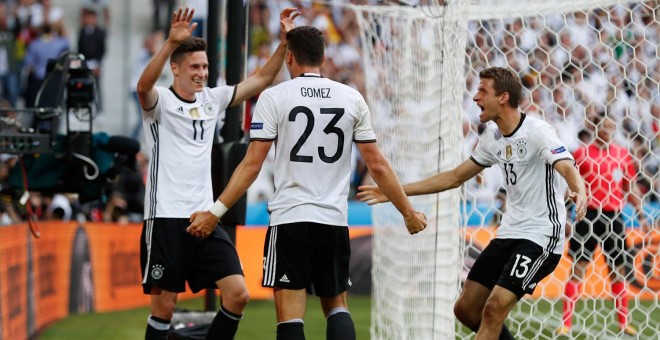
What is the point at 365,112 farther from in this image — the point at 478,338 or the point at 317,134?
the point at 478,338

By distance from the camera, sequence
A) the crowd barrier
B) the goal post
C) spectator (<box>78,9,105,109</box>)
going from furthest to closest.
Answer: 1. spectator (<box>78,9,105,109</box>)
2. the crowd barrier
3. the goal post

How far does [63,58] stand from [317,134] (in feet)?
10.0

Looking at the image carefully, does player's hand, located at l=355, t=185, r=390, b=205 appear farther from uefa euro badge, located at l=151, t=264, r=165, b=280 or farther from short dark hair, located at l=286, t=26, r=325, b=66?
uefa euro badge, located at l=151, t=264, r=165, b=280

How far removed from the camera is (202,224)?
597 cm

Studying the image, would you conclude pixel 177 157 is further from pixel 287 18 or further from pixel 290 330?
pixel 290 330

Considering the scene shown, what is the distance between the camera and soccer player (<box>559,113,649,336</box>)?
Answer: 361 inches

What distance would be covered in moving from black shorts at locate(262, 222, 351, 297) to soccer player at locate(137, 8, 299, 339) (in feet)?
1.84

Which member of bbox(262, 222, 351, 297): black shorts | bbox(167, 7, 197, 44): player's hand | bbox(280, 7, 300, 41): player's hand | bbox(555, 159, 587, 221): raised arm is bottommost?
bbox(262, 222, 351, 297): black shorts

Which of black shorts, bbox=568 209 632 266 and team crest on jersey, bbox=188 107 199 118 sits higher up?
team crest on jersey, bbox=188 107 199 118

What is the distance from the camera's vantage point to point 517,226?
22.0 feet

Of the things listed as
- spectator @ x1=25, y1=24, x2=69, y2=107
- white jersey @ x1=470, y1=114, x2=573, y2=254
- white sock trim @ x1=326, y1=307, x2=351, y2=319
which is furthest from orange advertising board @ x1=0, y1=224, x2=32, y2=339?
spectator @ x1=25, y1=24, x2=69, y2=107

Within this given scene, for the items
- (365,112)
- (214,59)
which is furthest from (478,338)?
(214,59)

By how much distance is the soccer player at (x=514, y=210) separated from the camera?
21.5 ft

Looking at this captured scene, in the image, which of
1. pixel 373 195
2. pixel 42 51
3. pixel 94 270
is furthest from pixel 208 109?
pixel 42 51
